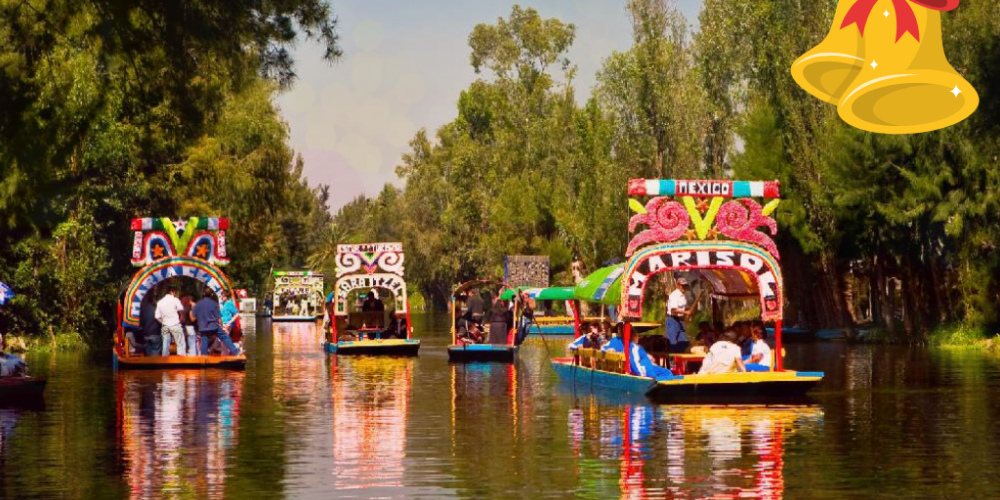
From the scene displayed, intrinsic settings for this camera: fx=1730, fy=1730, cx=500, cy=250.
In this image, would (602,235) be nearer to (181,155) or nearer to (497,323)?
(181,155)

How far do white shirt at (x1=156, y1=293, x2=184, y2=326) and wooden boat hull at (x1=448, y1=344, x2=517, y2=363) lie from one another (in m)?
7.91

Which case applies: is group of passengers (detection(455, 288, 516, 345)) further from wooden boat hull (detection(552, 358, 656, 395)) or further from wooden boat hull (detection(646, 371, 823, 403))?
wooden boat hull (detection(646, 371, 823, 403))

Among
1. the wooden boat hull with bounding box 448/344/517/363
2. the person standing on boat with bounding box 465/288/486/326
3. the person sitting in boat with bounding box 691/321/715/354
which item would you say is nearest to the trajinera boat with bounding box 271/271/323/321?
the person standing on boat with bounding box 465/288/486/326

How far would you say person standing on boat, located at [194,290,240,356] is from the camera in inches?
1674

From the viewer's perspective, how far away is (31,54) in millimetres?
26938

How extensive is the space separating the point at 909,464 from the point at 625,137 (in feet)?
183

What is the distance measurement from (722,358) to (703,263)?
1.87 metres

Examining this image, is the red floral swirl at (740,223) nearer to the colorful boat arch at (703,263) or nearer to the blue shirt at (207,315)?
the colorful boat arch at (703,263)

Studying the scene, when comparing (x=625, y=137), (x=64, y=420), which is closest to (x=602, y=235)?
(x=625, y=137)

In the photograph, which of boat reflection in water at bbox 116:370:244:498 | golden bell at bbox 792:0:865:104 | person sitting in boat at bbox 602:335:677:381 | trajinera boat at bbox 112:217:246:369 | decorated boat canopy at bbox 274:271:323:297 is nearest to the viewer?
boat reflection in water at bbox 116:370:244:498

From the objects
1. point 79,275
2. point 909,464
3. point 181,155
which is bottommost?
point 909,464

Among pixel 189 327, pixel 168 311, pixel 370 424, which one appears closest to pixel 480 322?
pixel 189 327

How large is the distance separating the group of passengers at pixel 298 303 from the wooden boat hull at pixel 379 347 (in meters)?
58.2

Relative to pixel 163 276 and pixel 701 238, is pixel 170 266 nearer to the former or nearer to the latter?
pixel 163 276
